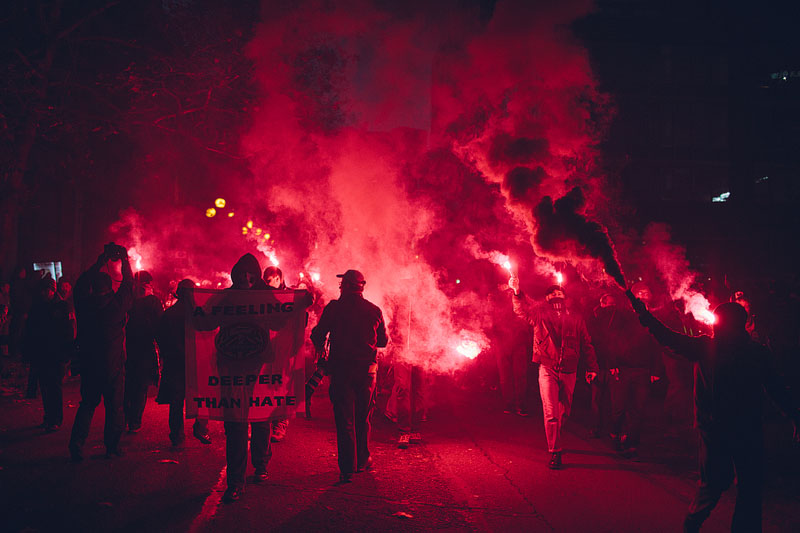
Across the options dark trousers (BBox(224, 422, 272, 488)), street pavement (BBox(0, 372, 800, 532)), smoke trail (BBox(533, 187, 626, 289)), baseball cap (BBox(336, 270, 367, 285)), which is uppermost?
smoke trail (BBox(533, 187, 626, 289))

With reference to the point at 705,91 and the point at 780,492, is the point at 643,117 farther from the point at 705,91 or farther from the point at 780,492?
the point at 780,492

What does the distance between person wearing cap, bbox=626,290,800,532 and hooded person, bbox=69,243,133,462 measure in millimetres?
5929

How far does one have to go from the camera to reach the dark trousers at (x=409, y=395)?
8180 mm

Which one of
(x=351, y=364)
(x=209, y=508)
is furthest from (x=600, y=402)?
(x=209, y=508)

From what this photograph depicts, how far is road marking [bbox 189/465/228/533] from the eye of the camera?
16.0 feet

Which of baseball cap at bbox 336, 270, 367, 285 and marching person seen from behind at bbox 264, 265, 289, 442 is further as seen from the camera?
marching person seen from behind at bbox 264, 265, 289, 442

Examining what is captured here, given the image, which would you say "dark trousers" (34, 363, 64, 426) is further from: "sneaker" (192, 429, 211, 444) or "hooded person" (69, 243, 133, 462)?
"sneaker" (192, 429, 211, 444)

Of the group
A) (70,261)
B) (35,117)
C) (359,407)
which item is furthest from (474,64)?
(70,261)

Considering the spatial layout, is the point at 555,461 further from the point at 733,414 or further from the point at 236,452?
the point at 236,452

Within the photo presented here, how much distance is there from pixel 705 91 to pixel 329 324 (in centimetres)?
3352

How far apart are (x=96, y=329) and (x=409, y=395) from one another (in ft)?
13.5

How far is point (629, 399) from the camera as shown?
8016 millimetres

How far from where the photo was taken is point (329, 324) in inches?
256

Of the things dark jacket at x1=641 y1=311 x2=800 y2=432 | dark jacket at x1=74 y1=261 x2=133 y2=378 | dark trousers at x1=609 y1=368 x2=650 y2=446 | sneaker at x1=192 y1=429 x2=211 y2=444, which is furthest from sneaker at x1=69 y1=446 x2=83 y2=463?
dark trousers at x1=609 y1=368 x2=650 y2=446
